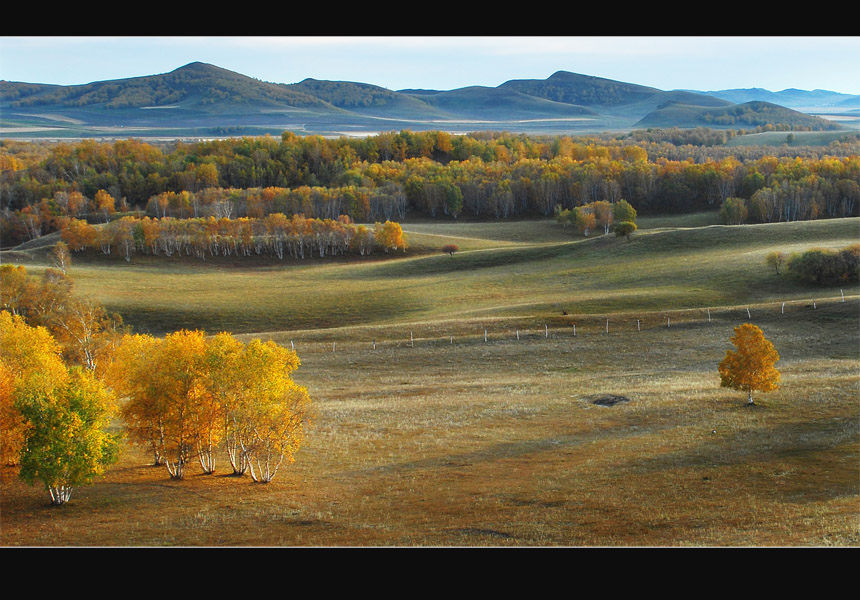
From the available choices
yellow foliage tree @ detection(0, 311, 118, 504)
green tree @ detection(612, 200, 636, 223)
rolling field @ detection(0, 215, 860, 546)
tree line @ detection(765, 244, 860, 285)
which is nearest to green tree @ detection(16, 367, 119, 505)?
yellow foliage tree @ detection(0, 311, 118, 504)

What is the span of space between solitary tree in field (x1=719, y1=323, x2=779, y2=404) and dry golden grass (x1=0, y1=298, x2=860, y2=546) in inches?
41.8

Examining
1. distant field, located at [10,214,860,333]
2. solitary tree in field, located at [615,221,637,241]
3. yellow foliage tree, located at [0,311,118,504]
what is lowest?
distant field, located at [10,214,860,333]

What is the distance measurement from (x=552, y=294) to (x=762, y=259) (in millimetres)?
23758

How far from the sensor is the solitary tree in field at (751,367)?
1547 inches

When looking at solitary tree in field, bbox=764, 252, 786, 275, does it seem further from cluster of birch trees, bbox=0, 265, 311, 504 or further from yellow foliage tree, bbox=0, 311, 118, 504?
yellow foliage tree, bbox=0, 311, 118, 504

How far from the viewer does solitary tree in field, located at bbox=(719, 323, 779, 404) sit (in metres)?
39.3

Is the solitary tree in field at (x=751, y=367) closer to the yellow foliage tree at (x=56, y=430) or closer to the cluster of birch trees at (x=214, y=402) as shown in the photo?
the cluster of birch trees at (x=214, y=402)

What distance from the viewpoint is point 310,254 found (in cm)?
11888

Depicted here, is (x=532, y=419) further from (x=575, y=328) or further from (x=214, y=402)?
(x=575, y=328)

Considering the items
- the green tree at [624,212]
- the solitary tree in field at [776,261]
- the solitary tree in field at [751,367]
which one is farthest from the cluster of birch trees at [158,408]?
the green tree at [624,212]

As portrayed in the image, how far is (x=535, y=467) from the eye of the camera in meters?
30.4

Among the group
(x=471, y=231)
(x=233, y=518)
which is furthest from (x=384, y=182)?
(x=233, y=518)

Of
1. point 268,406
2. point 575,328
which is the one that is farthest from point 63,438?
point 575,328

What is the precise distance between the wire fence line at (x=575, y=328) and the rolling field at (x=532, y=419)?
277mm
